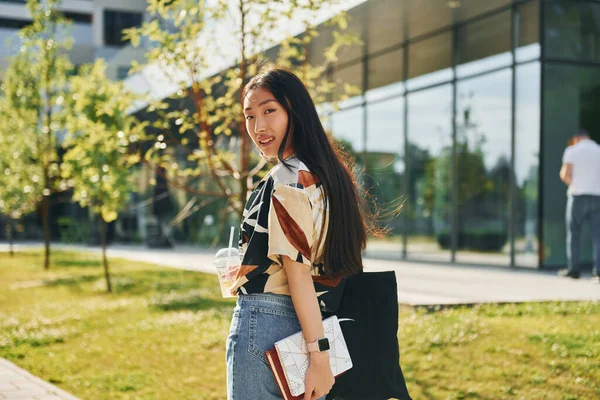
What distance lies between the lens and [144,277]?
46.3ft

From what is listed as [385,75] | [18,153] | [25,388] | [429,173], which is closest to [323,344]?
[25,388]

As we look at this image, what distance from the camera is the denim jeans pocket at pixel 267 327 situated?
7.86 ft

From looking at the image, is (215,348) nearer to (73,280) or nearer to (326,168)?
(326,168)

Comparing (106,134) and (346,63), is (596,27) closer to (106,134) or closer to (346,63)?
(346,63)

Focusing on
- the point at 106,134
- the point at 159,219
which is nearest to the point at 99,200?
the point at 106,134

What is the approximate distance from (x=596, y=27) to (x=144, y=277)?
949cm

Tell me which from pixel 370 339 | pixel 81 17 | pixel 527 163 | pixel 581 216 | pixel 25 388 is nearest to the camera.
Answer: pixel 370 339

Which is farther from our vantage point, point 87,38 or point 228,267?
point 87,38

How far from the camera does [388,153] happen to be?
17391 millimetres

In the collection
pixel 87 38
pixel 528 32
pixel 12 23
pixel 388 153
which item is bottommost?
pixel 388 153

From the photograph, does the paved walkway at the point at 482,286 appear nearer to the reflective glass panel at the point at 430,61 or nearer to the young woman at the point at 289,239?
the reflective glass panel at the point at 430,61

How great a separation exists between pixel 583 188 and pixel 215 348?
19.8 feet

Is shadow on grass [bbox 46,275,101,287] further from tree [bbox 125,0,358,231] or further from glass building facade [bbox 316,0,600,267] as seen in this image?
tree [bbox 125,0,358,231]

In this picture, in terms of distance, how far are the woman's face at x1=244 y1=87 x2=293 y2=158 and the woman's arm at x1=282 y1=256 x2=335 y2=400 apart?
1.41 ft
